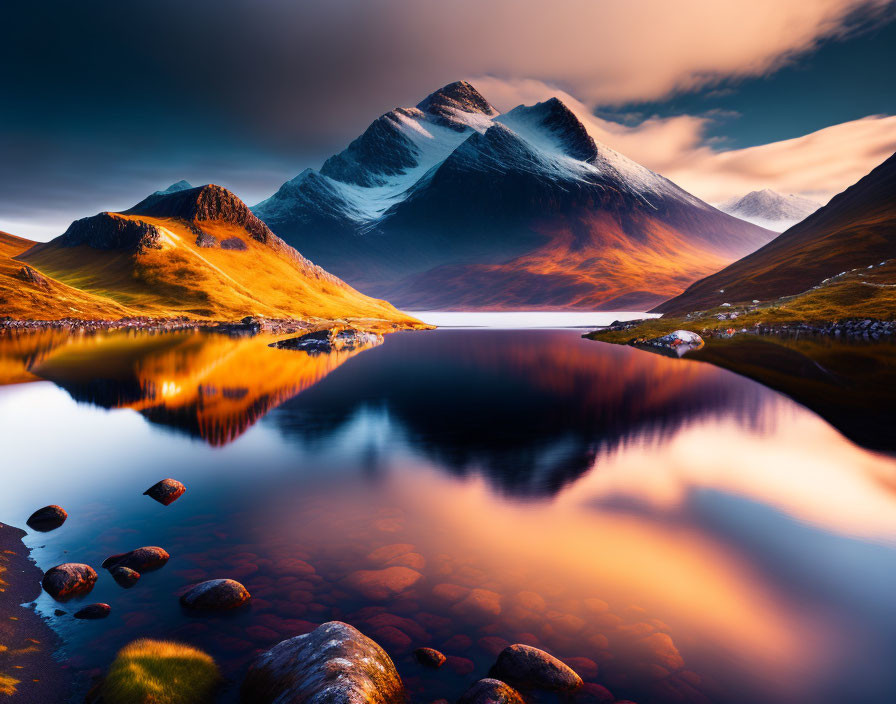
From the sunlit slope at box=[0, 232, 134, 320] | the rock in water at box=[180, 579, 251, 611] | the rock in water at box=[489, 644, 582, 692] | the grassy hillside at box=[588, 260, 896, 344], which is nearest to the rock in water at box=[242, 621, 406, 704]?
the rock in water at box=[489, 644, 582, 692]

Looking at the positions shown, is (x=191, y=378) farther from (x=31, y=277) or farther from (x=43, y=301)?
(x=31, y=277)

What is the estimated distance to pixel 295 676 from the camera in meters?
7.50

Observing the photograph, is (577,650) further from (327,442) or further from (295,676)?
(327,442)

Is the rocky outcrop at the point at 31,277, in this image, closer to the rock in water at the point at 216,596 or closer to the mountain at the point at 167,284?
the mountain at the point at 167,284

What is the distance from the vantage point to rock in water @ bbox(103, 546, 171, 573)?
12.3 metres

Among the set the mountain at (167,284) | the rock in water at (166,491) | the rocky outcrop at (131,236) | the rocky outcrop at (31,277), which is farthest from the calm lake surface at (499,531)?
the rocky outcrop at (131,236)

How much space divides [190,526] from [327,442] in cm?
1156

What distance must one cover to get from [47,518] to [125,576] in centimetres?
622

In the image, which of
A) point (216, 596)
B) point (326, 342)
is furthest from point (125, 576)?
point (326, 342)

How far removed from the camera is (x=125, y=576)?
38.1ft

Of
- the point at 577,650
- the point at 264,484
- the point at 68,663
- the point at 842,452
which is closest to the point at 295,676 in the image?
the point at 68,663

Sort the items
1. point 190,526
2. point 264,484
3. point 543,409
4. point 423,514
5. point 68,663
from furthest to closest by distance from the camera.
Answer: point 543,409 → point 264,484 → point 423,514 → point 190,526 → point 68,663

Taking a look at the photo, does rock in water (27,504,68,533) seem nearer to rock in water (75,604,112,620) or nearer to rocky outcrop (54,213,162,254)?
rock in water (75,604,112,620)

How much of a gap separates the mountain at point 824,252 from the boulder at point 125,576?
100 metres
